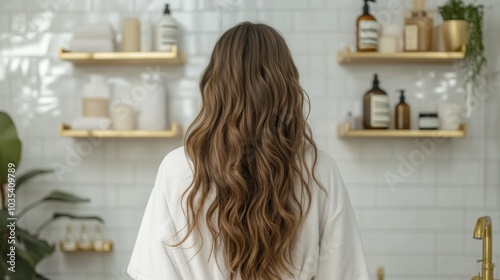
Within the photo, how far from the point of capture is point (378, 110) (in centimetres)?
290

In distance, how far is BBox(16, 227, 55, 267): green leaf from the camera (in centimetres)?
281

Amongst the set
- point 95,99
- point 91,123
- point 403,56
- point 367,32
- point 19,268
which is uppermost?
point 367,32

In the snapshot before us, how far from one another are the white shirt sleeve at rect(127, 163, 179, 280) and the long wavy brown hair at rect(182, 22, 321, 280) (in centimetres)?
7

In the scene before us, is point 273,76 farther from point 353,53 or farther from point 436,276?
point 436,276

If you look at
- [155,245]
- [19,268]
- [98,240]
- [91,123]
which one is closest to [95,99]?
[91,123]

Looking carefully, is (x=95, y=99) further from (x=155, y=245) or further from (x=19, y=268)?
(x=155, y=245)

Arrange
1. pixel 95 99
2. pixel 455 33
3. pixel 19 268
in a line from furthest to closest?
pixel 95 99 < pixel 455 33 < pixel 19 268

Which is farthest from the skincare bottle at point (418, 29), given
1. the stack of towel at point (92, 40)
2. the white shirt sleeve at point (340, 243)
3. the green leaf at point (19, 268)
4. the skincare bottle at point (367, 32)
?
the green leaf at point (19, 268)

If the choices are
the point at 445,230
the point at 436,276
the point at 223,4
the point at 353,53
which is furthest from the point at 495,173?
the point at 223,4

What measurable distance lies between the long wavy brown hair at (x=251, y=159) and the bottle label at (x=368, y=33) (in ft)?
4.44

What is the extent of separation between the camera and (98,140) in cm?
307

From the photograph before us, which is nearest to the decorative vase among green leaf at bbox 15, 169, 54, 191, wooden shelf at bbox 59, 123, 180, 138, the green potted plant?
the green potted plant

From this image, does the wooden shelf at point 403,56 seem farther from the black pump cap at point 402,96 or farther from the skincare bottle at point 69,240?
the skincare bottle at point 69,240

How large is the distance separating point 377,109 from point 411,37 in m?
0.34
